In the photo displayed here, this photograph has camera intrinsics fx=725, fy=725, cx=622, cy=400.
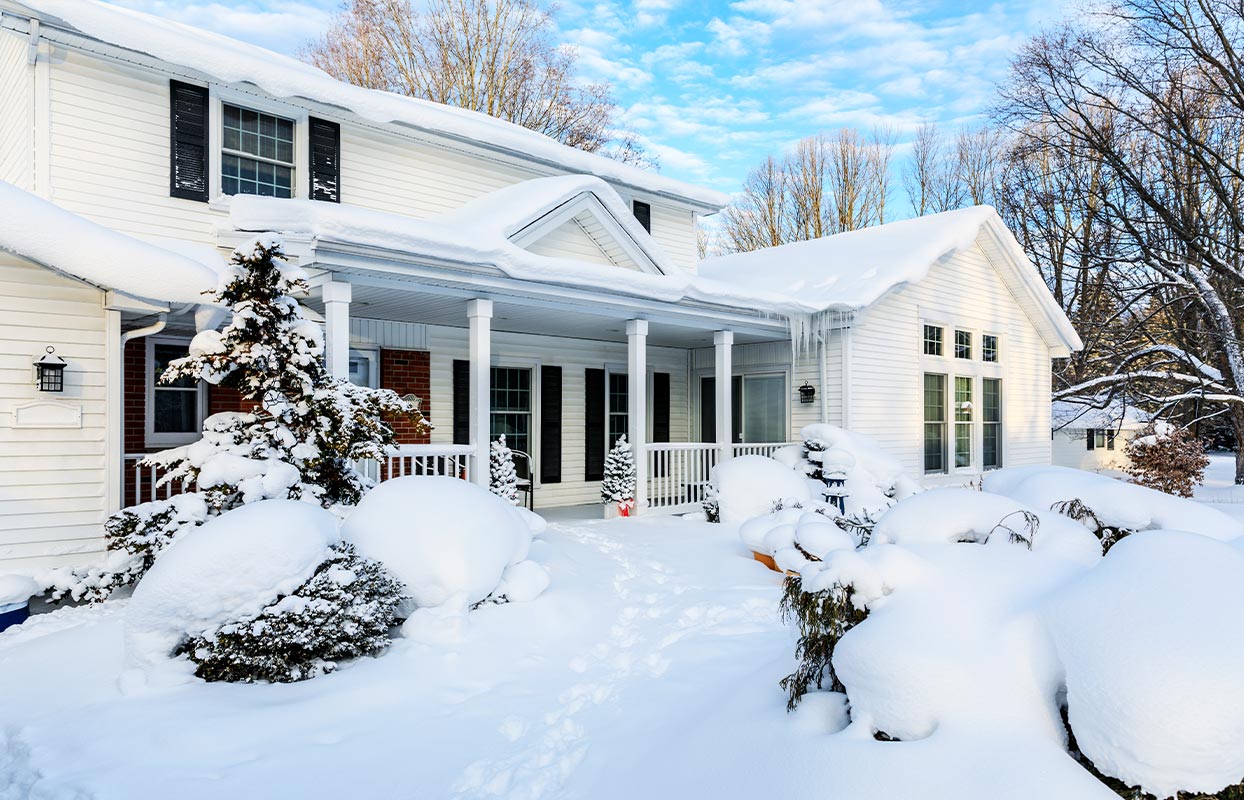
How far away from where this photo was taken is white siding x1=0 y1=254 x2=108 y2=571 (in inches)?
218

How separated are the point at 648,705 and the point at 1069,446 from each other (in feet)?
74.0

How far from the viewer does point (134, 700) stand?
360 cm

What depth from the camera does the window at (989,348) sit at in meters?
13.7

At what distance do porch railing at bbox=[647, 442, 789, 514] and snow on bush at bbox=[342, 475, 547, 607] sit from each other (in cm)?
443

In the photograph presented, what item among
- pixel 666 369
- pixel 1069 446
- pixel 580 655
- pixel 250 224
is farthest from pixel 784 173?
pixel 580 655

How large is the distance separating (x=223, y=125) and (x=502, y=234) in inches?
139

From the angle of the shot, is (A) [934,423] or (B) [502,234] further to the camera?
(A) [934,423]

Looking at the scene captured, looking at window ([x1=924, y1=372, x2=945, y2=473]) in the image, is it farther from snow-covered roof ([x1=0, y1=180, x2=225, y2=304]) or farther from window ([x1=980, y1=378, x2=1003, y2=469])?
snow-covered roof ([x1=0, y1=180, x2=225, y2=304])

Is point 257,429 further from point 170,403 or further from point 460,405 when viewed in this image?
point 460,405

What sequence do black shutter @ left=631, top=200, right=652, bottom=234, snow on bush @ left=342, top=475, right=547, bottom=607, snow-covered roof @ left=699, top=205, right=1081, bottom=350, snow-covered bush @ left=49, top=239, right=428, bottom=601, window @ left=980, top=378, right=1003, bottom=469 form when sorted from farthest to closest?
window @ left=980, top=378, right=1003, bottom=469
black shutter @ left=631, top=200, right=652, bottom=234
snow-covered roof @ left=699, top=205, right=1081, bottom=350
snow-covered bush @ left=49, top=239, right=428, bottom=601
snow on bush @ left=342, top=475, right=547, bottom=607

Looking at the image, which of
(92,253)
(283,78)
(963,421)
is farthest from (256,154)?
(963,421)

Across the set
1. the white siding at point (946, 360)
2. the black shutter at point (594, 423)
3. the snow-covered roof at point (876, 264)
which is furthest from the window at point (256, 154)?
the white siding at point (946, 360)

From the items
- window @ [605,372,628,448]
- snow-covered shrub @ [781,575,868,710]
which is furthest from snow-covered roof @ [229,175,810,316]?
snow-covered shrub @ [781,575,868,710]

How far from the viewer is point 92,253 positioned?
5.57 meters
